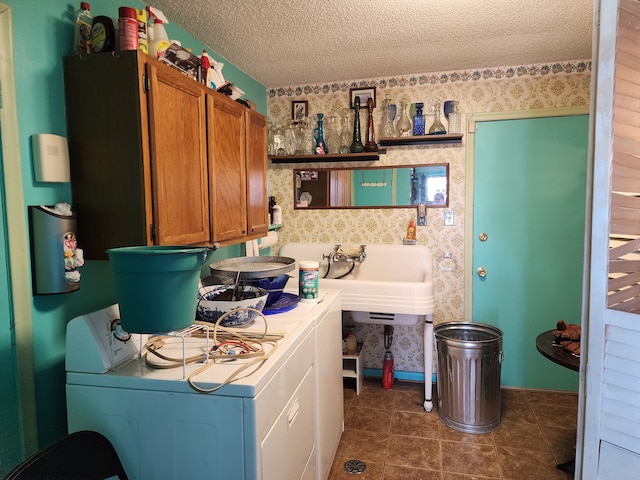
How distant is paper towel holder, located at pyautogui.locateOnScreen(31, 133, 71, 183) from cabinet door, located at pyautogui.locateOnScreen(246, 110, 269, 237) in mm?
938

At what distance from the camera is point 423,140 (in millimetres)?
2996

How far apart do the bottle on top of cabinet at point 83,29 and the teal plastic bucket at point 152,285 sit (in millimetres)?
805

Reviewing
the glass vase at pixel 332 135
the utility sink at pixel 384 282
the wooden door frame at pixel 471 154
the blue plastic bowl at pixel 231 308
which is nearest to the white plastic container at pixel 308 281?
the blue plastic bowl at pixel 231 308

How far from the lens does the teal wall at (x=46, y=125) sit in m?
1.33

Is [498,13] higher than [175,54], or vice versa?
[498,13]

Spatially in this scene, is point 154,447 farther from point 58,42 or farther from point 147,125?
point 58,42

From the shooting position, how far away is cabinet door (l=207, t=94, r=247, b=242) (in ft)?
6.02

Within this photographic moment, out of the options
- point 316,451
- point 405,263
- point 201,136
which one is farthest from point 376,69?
point 316,451

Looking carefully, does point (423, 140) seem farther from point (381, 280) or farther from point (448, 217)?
point (381, 280)

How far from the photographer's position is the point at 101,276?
163 centimetres

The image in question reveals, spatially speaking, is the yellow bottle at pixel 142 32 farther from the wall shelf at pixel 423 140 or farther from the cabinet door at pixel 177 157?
the wall shelf at pixel 423 140

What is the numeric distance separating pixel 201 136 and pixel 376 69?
1.65 meters

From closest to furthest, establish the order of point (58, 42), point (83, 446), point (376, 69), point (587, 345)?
point (83, 446) → point (587, 345) → point (58, 42) → point (376, 69)

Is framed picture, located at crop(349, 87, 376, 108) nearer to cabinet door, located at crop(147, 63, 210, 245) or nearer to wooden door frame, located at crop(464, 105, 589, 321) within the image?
wooden door frame, located at crop(464, 105, 589, 321)
